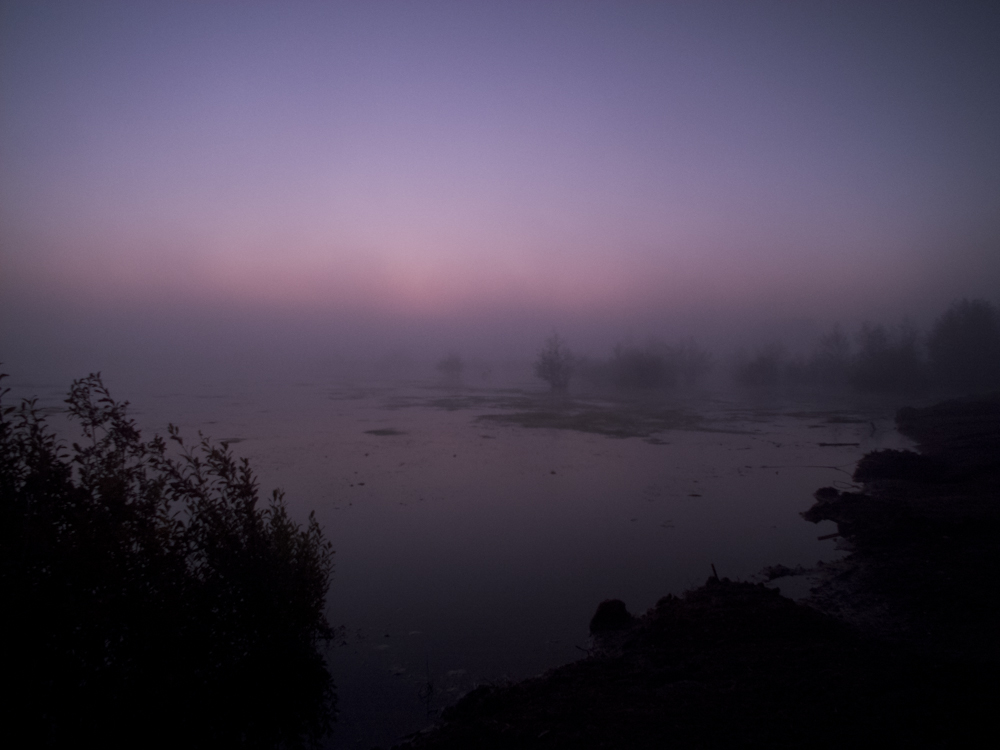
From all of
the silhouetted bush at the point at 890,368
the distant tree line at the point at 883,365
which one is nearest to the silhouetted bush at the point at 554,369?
the distant tree line at the point at 883,365

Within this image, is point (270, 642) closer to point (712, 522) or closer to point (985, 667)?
point (985, 667)

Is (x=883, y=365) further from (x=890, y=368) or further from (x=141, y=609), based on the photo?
(x=141, y=609)

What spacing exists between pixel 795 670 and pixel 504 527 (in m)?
7.23

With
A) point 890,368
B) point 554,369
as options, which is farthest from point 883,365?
point 554,369

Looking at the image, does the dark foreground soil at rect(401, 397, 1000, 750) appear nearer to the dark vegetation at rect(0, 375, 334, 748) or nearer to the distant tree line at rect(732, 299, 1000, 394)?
the dark vegetation at rect(0, 375, 334, 748)

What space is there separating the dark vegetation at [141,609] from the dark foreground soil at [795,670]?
186cm

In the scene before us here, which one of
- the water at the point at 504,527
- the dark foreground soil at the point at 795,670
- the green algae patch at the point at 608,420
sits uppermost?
the green algae patch at the point at 608,420

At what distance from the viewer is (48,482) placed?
4344 mm

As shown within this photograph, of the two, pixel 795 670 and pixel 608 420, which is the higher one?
pixel 608 420

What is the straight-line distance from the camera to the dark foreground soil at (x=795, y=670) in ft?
13.7

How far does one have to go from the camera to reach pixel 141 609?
4.52 meters

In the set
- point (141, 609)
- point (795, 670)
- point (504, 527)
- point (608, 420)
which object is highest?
point (141, 609)

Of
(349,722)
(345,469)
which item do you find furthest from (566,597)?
(345,469)

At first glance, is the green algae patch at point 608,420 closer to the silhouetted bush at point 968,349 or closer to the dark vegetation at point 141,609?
the dark vegetation at point 141,609
